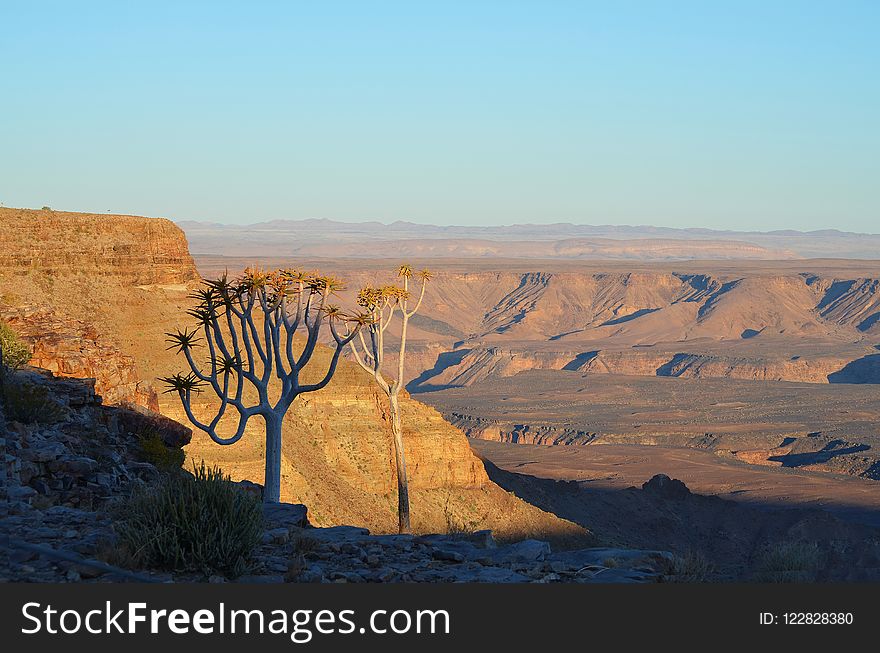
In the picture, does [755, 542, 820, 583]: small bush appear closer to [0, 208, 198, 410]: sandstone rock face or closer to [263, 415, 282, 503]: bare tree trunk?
[263, 415, 282, 503]: bare tree trunk

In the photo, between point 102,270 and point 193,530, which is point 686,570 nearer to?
point 193,530

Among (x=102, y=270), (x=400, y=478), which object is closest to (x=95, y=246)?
(x=102, y=270)

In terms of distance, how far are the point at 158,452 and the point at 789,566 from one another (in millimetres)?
10747

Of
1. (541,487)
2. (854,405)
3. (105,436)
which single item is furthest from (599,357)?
(105,436)

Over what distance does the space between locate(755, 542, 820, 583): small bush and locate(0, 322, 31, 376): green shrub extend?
13811mm

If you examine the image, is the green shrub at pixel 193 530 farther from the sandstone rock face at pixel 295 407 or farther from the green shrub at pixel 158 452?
the sandstone rock face at pixel 295 407

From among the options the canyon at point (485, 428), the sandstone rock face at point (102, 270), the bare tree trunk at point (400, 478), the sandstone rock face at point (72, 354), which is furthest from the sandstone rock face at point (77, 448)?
the sandstone rock face at point (102, 270)

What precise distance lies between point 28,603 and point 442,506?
37.6 metres

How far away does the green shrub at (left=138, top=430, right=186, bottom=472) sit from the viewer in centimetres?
1949

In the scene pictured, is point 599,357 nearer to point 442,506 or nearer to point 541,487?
point 541,487

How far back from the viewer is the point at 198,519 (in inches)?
455

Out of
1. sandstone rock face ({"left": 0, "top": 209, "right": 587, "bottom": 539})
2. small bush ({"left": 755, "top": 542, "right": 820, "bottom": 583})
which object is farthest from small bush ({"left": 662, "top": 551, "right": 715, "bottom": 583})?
sandstone rock face ({"left": 0, "top": 209, "right": 587, "bottom": 539})

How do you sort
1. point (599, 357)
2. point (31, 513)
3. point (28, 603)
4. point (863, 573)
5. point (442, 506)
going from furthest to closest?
1. point (599, 357)
2. point (442, 506)
3. point (863, 573)
4. point (31, 513)
5. point (28, 603)

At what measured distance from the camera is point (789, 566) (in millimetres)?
14125
